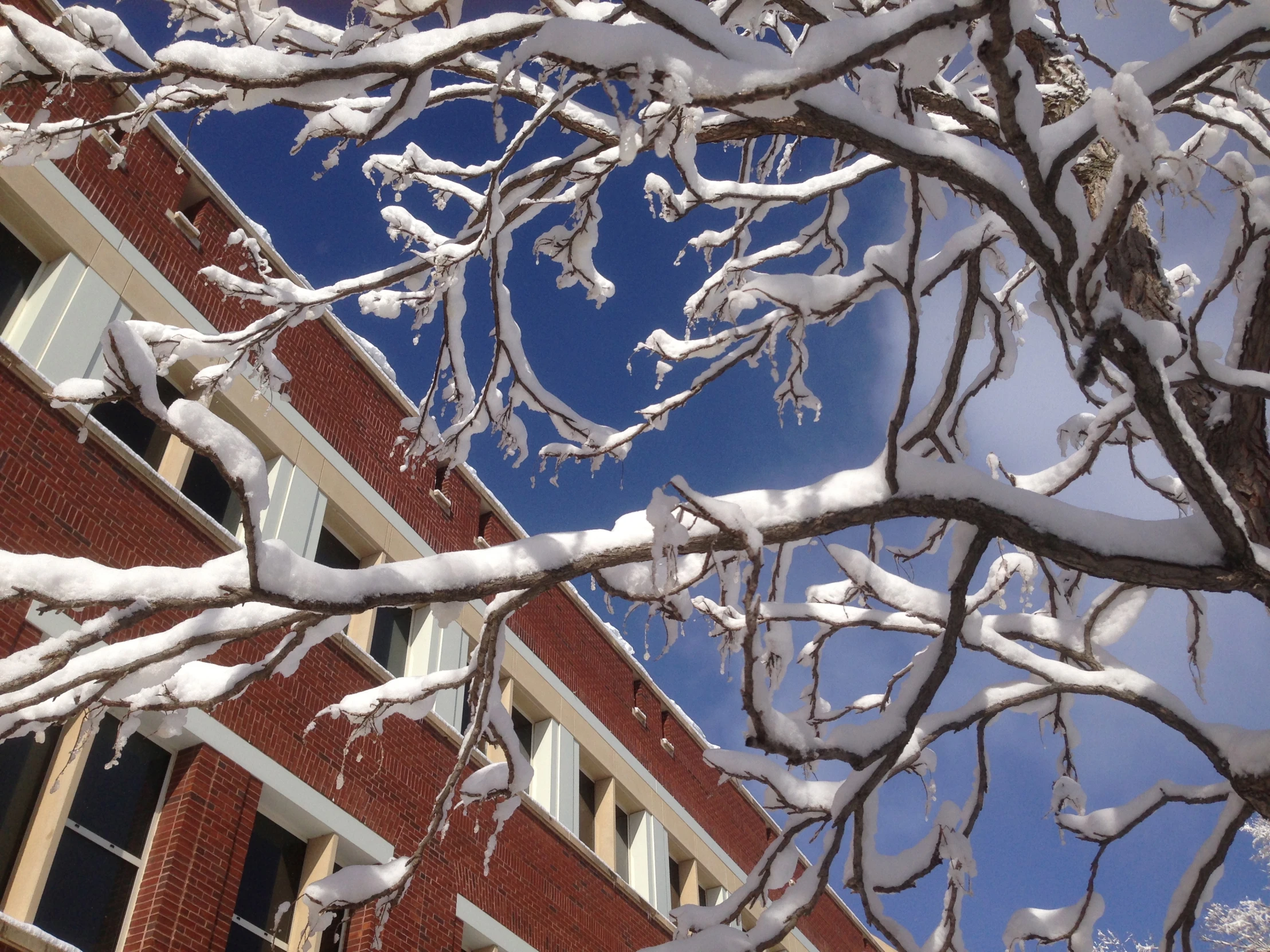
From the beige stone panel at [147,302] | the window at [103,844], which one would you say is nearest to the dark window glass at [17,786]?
the window at [103,844]

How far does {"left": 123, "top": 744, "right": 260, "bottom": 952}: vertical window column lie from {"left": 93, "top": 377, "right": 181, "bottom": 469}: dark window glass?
100 inches

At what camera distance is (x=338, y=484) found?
11.2 m

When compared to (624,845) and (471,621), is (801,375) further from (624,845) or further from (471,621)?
(624,845)

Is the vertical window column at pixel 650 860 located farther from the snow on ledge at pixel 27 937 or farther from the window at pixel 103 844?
the snow on ledge at pixel 27 937

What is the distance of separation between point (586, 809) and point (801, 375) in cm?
971

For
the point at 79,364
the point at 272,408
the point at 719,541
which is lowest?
the point at 719,541

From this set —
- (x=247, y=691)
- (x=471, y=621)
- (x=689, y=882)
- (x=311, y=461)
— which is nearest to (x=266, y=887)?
(x=247, y=691)

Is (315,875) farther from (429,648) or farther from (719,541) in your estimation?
(719,541)

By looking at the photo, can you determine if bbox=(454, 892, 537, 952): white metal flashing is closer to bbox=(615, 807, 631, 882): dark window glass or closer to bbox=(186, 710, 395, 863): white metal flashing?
bbox=(186, 710, 395, 863): white metal flashing

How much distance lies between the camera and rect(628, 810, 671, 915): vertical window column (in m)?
14.3

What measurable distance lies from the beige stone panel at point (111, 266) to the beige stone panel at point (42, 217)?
0.06m

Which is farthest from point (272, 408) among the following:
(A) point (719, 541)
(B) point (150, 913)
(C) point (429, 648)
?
(A) point (719, 541)

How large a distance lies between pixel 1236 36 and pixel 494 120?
7.64 feet

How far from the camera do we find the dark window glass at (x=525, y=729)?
13.4 m
